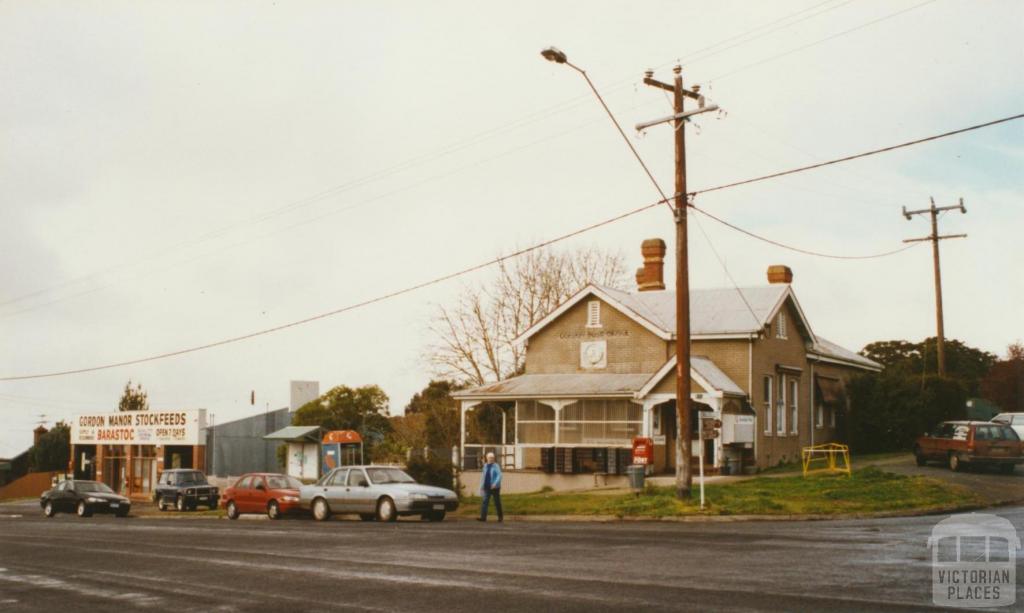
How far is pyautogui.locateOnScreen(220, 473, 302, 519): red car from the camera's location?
106ft

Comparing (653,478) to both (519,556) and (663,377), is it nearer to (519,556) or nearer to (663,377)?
(663,377)

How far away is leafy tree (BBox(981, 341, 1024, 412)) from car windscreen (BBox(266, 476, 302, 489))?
46.1m

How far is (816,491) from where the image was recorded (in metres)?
26.1

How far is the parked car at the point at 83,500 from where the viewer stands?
3988cm

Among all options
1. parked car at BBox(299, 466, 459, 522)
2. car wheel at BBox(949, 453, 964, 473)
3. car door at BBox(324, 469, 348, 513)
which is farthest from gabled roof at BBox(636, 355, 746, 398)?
car door at BBox(324, 469, 348, 513)

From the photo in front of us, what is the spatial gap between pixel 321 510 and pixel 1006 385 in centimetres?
4950

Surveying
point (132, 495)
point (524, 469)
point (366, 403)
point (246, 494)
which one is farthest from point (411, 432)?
point (246, 494)

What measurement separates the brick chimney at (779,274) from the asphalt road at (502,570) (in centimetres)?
2264

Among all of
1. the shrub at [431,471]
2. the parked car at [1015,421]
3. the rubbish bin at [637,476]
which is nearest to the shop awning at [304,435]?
the shrub at [431,471]

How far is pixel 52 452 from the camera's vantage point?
81.6 metres

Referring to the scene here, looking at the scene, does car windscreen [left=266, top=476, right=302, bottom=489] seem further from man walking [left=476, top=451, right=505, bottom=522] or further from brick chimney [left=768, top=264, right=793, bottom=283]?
brick chimney [left=768, top=264, right=793, bottom=283]

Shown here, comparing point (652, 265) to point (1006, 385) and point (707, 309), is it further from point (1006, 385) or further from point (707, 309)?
point (1006, 385)

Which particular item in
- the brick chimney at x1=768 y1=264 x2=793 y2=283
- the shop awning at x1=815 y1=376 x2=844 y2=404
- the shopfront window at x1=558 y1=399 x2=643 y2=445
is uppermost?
the brick chimney at x1=768 y1=264 x2=793 y2=283

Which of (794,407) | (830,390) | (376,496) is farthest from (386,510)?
(830,390)
